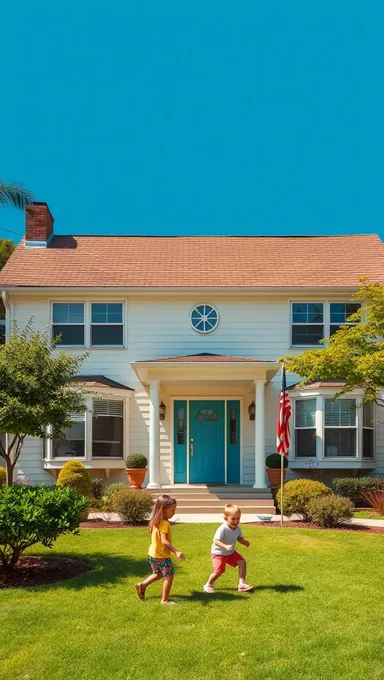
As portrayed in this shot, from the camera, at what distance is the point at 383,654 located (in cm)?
562

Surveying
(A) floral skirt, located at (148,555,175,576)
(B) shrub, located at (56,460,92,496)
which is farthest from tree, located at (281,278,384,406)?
(A) floral skirt, located at (148,555,175,576)

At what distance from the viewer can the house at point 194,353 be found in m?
17.2

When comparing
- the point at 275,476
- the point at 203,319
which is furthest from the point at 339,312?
the point at 275,476

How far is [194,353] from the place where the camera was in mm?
18078

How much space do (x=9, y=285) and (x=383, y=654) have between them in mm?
14471

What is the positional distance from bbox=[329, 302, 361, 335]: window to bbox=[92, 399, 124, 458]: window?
6252 millimetres

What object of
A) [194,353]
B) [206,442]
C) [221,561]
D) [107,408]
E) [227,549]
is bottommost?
[221,561]

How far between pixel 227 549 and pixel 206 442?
10848mm

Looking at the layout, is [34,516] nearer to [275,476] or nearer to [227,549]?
[227,549]

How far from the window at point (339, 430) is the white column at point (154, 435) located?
4.43m

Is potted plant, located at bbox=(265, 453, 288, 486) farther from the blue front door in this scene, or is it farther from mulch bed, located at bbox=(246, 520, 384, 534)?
mulch bed, located at bbox=(246, 520, 384, 534)

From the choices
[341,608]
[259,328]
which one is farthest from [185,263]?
[341,608]

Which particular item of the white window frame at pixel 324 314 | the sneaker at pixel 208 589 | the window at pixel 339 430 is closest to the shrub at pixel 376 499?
the window at pixel 339 430

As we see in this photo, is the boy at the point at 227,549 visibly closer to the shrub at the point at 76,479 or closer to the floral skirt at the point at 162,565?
the floral skirt at the point at 162,565
